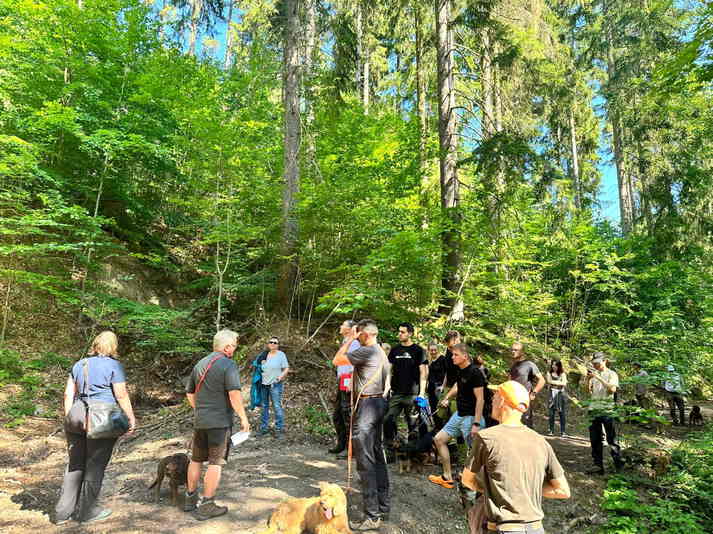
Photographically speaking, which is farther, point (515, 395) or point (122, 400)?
point (122, 400)

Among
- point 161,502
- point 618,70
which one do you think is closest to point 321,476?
point 161,502

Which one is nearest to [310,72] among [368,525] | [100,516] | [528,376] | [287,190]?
[287,190]

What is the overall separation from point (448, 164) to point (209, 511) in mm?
8601

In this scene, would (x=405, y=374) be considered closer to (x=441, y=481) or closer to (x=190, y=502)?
(x=441, y=481)

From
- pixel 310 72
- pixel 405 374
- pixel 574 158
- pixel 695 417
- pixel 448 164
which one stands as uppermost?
pixel 574 158

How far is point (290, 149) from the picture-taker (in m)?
9.97

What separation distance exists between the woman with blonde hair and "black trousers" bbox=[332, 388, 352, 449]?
2.72 meters

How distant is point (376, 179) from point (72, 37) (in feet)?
27.0

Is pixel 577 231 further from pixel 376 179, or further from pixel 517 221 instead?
pixel 376 179

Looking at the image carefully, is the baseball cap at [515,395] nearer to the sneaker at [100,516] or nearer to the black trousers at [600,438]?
the sneaker at [100,516]

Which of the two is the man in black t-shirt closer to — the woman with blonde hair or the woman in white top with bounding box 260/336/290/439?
the woman in white top with bounding box 260/336/290/439

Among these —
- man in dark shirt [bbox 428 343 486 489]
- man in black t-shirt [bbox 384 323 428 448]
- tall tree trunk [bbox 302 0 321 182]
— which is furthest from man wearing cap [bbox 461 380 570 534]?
tall tree trunk [bbox 302 0 321 182]

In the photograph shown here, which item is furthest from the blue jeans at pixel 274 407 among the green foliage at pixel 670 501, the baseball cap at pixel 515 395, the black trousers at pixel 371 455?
the baseball cap at pixel 515 395

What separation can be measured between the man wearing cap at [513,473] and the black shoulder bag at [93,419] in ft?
10.4
